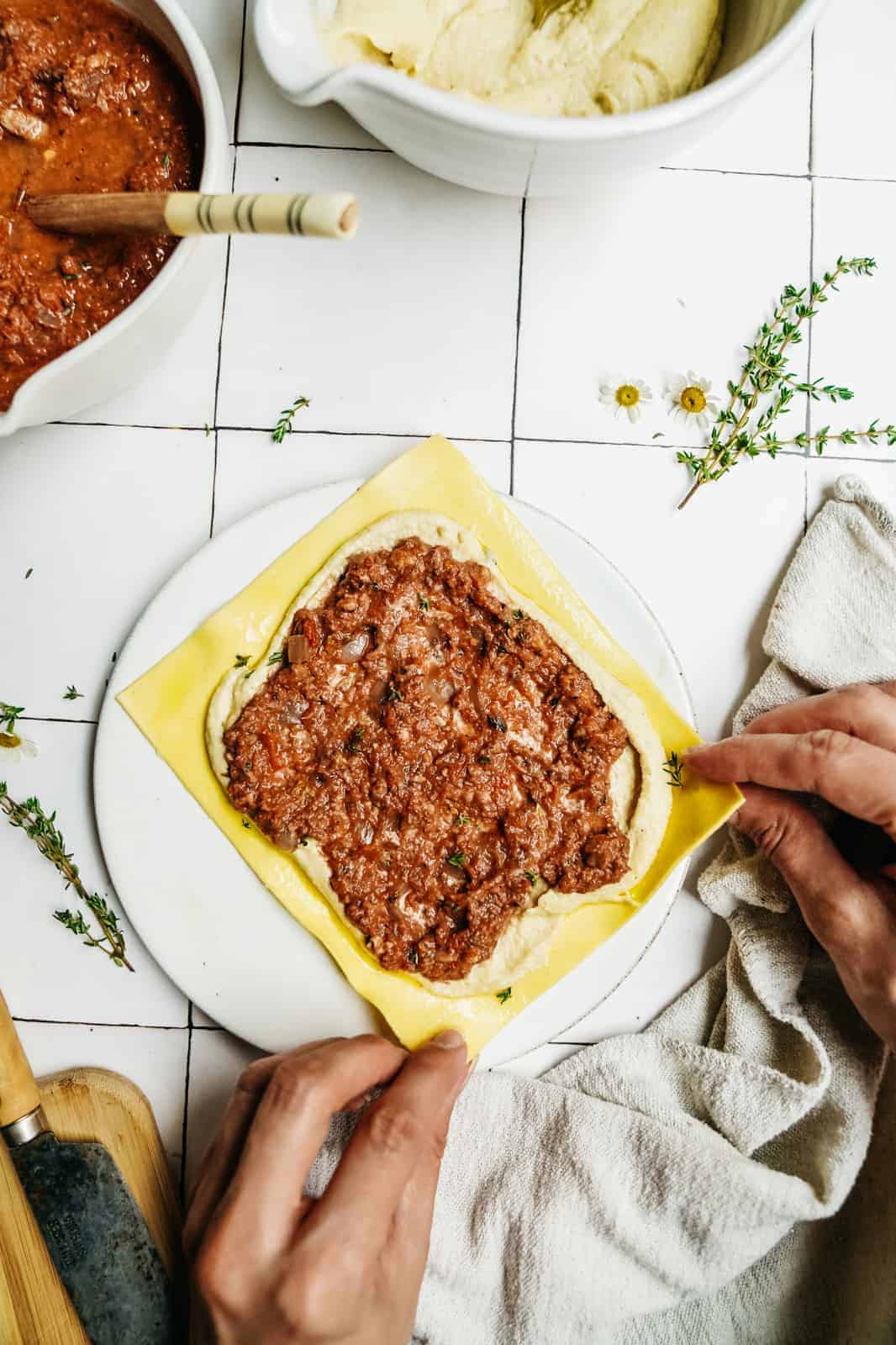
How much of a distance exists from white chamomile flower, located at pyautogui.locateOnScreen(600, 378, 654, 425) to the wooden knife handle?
1.40 metres

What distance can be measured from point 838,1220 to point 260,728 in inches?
50.9

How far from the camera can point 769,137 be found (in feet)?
5.91

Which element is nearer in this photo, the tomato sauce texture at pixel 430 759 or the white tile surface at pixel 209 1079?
the tomato sauce texture at pixel 430 759

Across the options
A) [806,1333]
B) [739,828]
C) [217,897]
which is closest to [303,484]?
[217,897]

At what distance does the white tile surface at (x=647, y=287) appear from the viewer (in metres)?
1.78

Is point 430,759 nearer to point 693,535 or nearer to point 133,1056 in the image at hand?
point 693,535

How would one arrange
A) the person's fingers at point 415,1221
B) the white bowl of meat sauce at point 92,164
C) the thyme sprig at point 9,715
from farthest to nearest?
the thyme sprig at point 9,715 < the person's fingers at point 415,1221 < the white bowl of meat sauce at point 92,164

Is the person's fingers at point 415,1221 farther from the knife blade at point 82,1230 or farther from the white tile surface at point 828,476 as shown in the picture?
the white tile surface at point 828,476

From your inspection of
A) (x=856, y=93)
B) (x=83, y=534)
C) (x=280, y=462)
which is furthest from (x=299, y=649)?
(x=856, y=93)

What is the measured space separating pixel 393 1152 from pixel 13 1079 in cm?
59

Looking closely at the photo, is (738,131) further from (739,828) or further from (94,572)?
(94,572)

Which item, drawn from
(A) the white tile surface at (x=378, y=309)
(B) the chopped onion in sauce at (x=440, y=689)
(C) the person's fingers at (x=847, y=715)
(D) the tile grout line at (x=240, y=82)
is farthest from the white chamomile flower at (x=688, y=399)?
(D) the tile grout line at (x=240, y=82)

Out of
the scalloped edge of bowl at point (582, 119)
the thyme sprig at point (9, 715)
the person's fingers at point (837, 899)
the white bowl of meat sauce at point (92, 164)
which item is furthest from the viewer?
the thyme sprig at point (9, 715)

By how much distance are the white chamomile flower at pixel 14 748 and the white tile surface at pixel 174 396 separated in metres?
0.55
